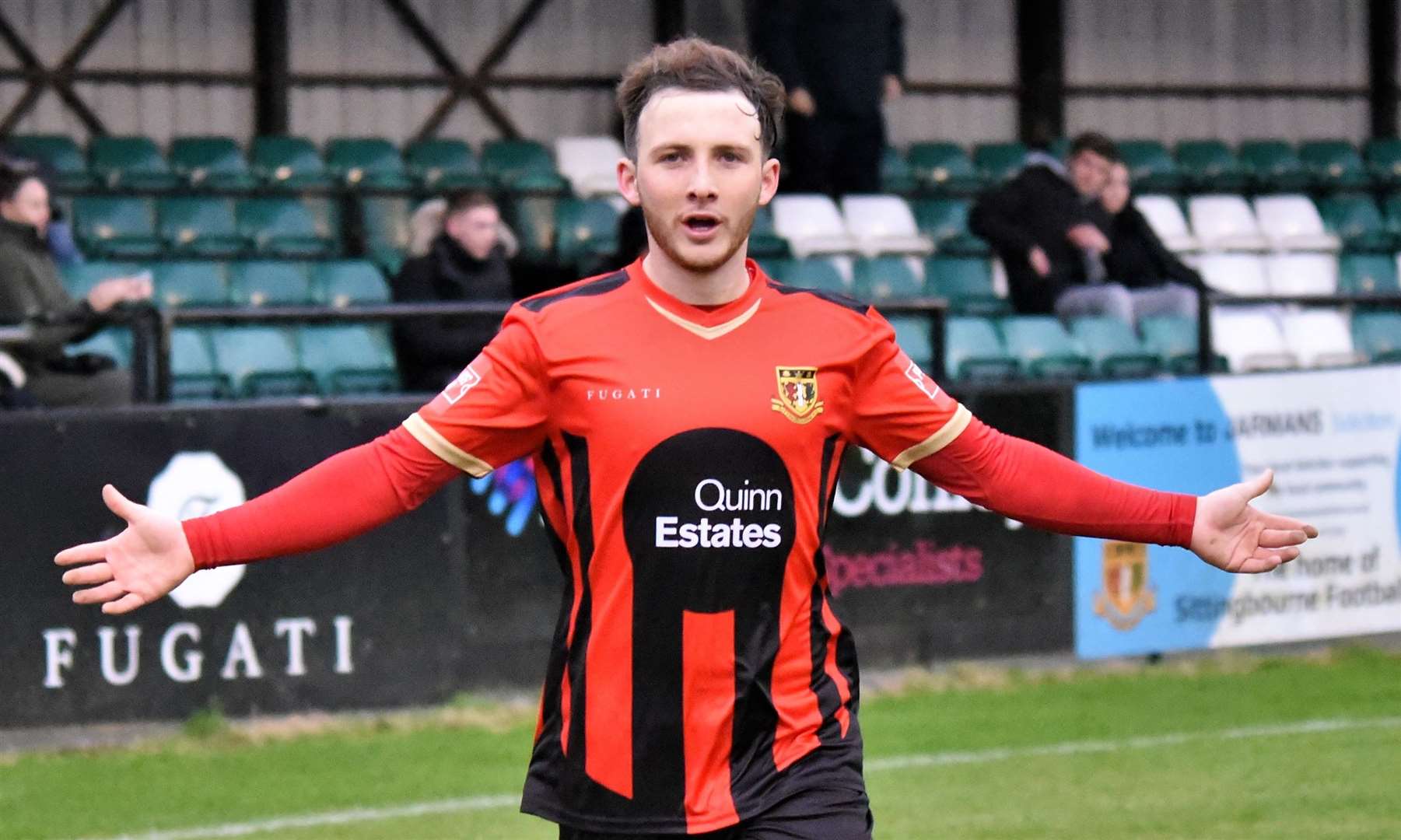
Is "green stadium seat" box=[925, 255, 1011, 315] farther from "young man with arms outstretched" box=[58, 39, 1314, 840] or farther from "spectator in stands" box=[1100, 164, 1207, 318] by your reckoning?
"young man with arms outstretched" box=[58, 39, 1314, 840]

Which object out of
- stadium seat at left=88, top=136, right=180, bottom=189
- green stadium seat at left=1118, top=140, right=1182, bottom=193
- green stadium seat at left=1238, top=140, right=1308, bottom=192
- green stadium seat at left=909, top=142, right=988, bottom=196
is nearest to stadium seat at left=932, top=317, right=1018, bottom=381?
green stadium seat at left=909, top=142, right=988, bottom=196

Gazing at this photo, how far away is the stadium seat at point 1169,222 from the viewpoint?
17406mm

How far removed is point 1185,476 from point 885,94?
5.21 meters

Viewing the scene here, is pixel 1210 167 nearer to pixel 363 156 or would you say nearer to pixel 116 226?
pixel 363 156

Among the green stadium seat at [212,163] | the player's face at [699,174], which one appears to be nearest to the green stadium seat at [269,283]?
the green stadium seat at [212,163]

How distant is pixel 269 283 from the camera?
13148mm

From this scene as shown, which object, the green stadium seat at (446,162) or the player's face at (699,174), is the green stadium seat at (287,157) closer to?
the green stadium seat at (446,162)

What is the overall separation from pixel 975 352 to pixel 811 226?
8.91 feet

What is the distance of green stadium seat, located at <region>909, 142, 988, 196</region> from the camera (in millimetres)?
17359

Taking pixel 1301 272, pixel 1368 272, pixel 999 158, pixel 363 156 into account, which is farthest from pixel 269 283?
pixel 1368 272

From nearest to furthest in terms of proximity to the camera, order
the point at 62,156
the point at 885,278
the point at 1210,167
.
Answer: the point at 885,278 → the point at 62,156 → the point at 1210,167

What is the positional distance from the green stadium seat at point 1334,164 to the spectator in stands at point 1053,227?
674cm

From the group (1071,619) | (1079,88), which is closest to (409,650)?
(1071,619)

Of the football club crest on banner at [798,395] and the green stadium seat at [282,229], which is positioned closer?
the football club crest on banner at [798,395]
